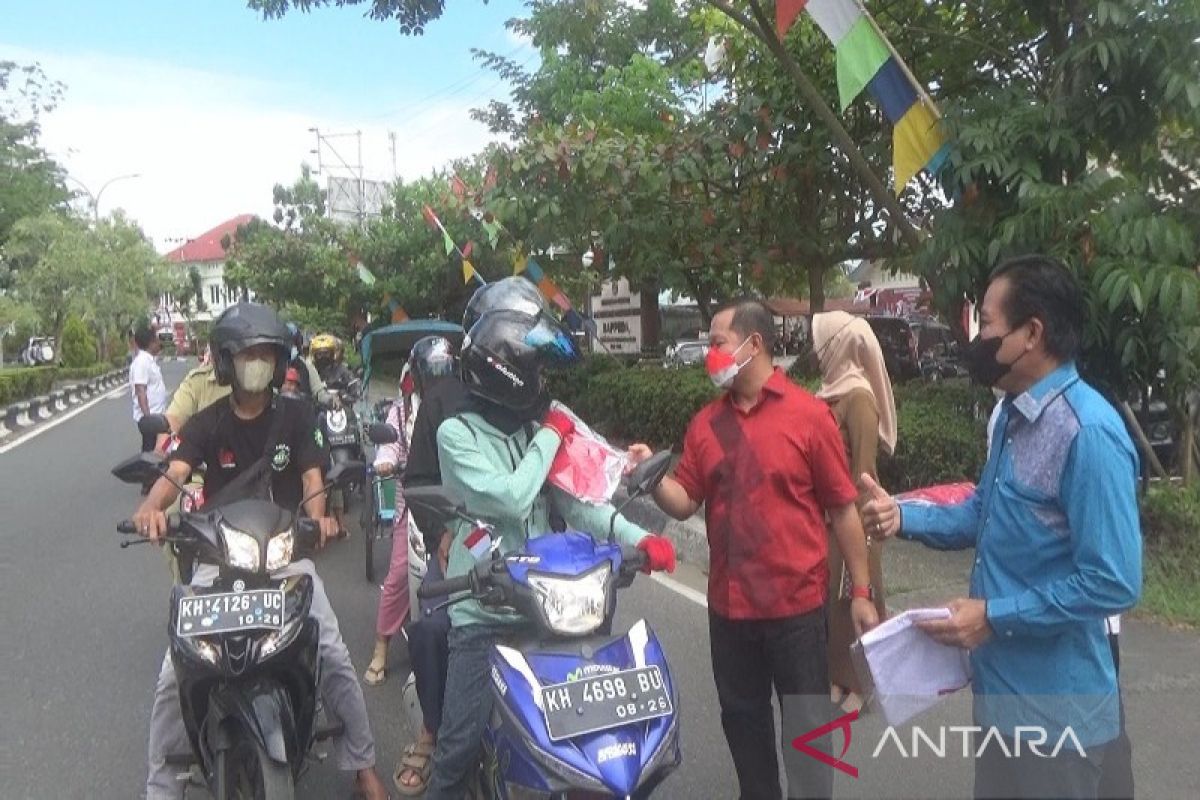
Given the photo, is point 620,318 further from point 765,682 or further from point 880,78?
point 765,682

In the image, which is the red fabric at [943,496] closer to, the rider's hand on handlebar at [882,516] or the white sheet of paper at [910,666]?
the rider's hand on handlebar at [882,516]

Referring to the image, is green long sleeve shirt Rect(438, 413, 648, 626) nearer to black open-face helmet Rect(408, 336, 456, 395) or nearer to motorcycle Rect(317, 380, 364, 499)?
black open-face helmet Rect(408, 336, 456, 395)

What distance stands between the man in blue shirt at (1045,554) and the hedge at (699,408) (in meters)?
4.38

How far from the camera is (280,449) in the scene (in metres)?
3.83

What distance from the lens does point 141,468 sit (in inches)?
134

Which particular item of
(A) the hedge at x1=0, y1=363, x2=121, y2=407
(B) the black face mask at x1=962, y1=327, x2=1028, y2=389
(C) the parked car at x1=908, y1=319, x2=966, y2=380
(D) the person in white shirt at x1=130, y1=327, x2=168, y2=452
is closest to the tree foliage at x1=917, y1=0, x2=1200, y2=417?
(B) the black face mask at x1=962, y1=327, x2=1028, y2=389

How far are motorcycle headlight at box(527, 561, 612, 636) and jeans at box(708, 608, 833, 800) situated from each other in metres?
0.76

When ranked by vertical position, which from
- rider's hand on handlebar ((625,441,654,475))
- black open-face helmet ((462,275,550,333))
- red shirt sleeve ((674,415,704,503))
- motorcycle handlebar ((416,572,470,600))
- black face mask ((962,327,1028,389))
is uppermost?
black open-face helmet ((462,275,550,333))

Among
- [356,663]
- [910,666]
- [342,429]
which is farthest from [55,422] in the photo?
[910,666]

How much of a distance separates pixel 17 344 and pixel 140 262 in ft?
31.6

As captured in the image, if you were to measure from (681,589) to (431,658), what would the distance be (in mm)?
3594

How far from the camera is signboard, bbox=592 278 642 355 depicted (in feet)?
50.4

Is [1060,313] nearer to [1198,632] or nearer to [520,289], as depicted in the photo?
[520,289]

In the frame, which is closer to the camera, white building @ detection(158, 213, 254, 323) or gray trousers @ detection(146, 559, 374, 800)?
gray trousers @ detection(146, 559, 374, 800)
